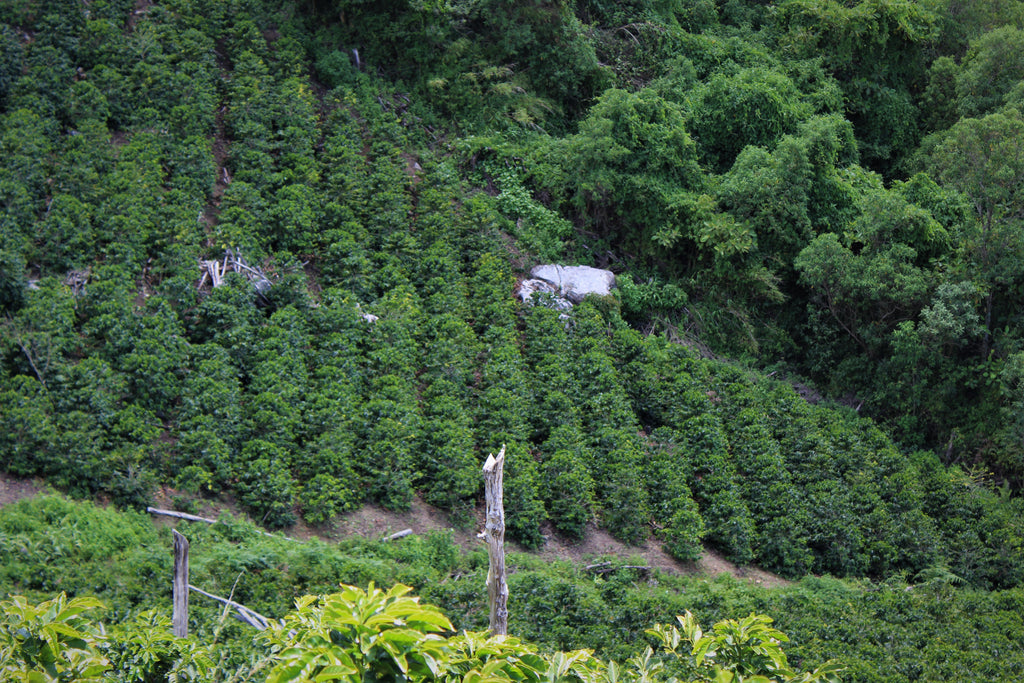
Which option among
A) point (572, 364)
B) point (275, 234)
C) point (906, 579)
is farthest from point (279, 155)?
point (906, 579)

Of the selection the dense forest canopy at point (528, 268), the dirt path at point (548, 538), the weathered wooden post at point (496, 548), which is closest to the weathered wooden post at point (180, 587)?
the weathered wooden post at point (496, 548)

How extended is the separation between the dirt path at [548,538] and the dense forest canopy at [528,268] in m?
0.18

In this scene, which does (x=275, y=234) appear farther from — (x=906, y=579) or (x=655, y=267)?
(x=906, y=579)

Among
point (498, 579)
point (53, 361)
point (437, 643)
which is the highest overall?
point (437, 643)

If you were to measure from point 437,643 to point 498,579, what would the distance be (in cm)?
244

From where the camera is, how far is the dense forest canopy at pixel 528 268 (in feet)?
34.2

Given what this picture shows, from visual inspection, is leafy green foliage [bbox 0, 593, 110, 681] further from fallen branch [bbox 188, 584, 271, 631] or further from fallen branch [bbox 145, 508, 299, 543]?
fallen branch [bbox 145, 508, 299, 543]

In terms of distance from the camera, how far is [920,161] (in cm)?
1858

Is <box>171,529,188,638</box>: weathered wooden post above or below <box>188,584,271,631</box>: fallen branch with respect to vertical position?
above

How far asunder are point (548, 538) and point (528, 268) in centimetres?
567

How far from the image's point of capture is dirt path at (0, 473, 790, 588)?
9.58 meters

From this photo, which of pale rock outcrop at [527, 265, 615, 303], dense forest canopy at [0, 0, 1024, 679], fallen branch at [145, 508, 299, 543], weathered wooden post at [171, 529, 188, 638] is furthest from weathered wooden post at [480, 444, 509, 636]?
pale rock outcrop at [527, 265, 615, 303]

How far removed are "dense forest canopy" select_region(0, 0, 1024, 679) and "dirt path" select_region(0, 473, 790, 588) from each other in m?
0.18

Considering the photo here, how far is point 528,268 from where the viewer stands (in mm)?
15016
